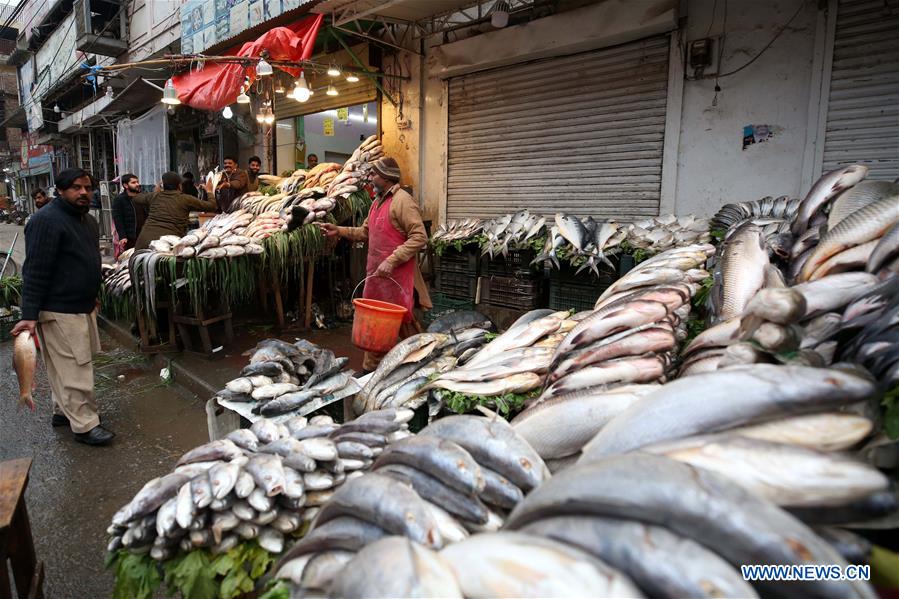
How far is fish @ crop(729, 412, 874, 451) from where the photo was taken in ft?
3.79

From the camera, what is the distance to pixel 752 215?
15.1 ft

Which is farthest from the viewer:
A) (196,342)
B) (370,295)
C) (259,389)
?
(196,342)

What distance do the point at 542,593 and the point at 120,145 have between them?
19014 millimetres

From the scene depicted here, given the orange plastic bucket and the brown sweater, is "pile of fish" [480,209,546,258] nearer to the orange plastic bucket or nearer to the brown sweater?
the brown sweater

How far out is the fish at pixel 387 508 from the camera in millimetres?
1273

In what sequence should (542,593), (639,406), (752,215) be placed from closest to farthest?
(542,593), (639,406), (752,215)

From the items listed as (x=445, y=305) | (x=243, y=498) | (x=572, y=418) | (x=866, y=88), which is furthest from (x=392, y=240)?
(x=866, y=88)

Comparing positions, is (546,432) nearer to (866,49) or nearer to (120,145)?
(866,49)

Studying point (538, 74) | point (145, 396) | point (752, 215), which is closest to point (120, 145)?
point (145, 396)

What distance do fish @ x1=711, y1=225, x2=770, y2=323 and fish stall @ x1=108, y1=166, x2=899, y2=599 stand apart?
0.04 feet

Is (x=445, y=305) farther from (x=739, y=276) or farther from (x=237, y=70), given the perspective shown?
(x=237, y=70)

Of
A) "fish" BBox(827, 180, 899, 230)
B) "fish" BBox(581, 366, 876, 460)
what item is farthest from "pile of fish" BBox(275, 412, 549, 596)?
"fish" BBox(827, 180, 899, 230)

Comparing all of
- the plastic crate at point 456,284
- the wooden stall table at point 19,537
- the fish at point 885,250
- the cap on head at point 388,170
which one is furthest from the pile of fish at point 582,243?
the wooden stall table at point 19,537

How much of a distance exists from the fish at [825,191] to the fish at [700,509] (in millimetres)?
2827
